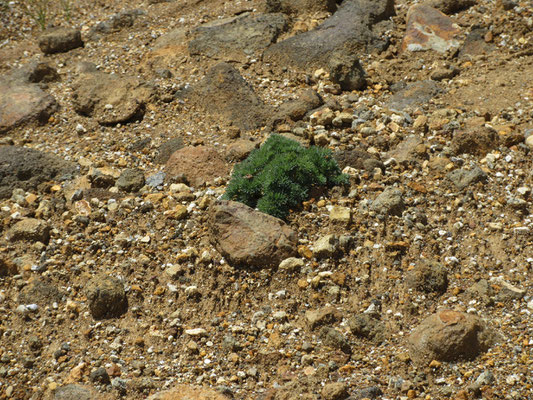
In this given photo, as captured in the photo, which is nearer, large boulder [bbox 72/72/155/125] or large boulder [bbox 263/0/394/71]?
large boulder [bbox 72/72/155/125]

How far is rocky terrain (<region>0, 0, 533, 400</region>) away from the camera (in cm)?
458

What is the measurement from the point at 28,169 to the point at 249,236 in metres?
2.73

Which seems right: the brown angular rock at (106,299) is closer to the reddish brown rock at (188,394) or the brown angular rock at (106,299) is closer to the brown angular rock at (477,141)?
the reddish brown rock at (188,394)

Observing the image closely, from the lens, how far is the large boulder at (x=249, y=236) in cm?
519

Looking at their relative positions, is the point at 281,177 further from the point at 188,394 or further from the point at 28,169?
the point at 28,169

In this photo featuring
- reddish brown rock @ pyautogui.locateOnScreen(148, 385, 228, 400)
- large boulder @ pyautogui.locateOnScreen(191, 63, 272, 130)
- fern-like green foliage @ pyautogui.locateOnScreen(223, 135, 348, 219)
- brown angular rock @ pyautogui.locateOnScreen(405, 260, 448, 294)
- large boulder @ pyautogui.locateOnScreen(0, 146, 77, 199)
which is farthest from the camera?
large boulder @ pyautogui.locateOnScreen(191, 63, 272, 130)

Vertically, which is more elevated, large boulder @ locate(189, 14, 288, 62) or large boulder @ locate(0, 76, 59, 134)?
large boulder @ locate(189, 14, 288, 62)

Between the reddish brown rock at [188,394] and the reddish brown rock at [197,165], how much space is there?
2249 mm

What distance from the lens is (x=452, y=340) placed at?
14.3ft

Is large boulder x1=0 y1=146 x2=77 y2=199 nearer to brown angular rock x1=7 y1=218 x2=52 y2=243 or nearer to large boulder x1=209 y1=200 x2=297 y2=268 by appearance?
brown angular rock x1=7 y1=218 x2=52 y2=243

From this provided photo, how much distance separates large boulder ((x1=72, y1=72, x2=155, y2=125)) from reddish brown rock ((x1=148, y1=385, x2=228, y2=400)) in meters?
3.65

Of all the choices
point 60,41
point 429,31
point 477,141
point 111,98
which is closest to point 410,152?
point 477,141

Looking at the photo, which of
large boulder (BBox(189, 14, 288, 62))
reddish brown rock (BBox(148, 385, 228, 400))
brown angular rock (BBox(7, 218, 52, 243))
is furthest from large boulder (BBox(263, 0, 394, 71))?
reddish brown rock (BBox(148, 385, 228, 400))

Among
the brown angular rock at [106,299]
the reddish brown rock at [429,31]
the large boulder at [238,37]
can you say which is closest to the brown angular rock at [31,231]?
the brown angular rock at [106,299]
